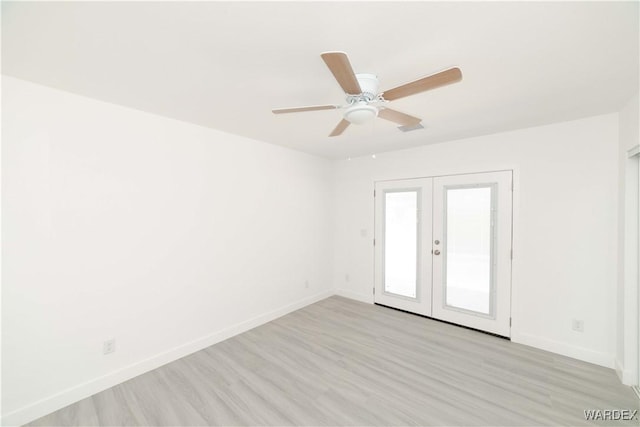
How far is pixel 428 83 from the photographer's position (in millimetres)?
1466

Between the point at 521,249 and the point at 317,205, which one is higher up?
the point at 317,205

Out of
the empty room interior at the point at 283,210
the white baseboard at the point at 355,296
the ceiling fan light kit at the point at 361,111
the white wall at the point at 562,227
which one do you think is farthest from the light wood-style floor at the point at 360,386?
the ceiling fan light kit at the point at 361,111

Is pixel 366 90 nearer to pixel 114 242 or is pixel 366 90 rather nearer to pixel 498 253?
pixel 114 242

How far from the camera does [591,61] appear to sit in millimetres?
1670

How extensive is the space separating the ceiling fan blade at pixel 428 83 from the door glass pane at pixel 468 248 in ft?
7.78

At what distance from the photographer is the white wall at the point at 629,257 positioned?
7.45 ft

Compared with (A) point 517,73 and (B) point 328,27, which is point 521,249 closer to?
(A) point 517,73

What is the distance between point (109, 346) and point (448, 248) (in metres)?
4.00

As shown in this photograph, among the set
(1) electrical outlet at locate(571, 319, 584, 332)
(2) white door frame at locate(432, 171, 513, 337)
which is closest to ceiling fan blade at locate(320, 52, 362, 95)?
(2) white door frame at locate(432, 171, 513, 337)

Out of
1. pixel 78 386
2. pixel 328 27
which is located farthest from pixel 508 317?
pixel 78 386

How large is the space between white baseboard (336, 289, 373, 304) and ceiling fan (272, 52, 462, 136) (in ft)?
10.7

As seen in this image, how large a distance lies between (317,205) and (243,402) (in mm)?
3029

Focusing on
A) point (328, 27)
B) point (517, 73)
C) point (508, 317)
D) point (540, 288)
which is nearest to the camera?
point (328, 27)

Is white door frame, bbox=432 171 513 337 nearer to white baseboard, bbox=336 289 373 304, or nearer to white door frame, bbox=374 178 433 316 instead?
white door frame, bbox=374 178 433 316
